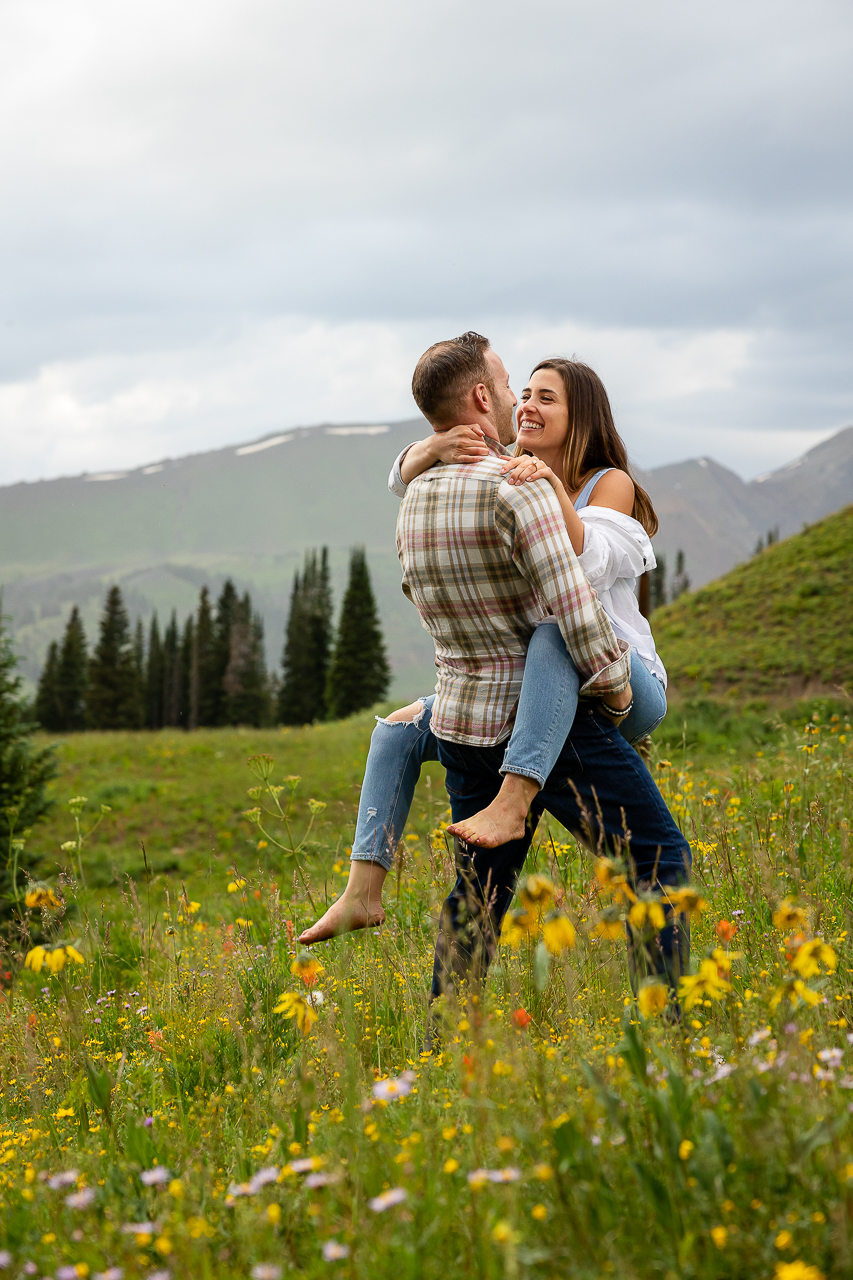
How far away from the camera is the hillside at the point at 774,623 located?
1498 centimetres

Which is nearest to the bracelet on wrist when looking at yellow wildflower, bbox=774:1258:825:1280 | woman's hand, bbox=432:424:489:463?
woman's hand, bbox=432:424:489:463

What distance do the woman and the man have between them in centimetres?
7

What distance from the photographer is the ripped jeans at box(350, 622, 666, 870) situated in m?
2.82

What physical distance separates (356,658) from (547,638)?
5997cm

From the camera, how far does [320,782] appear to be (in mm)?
17828

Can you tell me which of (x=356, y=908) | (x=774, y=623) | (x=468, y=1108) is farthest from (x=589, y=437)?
(x=774, y=623)

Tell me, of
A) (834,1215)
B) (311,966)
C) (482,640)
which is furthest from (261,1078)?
(834,1215)

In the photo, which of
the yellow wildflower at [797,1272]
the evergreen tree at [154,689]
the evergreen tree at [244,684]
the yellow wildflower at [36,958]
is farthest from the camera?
the evergreen tree at [154,689]

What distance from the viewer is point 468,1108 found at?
2.18m

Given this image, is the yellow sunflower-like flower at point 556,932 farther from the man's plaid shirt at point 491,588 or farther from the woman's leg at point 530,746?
the man's plaid shirt at point 491,588

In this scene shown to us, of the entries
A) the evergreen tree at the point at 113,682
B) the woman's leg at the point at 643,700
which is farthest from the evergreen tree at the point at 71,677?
the woman's leg at the point at 643,700

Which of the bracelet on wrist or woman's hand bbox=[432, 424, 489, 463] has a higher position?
woman's hand bbox=[432, 424, 489, 463]

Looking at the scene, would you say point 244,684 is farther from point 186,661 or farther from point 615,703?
point 615,703

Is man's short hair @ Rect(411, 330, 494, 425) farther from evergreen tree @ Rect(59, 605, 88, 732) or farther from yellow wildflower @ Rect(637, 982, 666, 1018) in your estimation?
evergreen tree @ Rect(59, 605, 88, 732)
